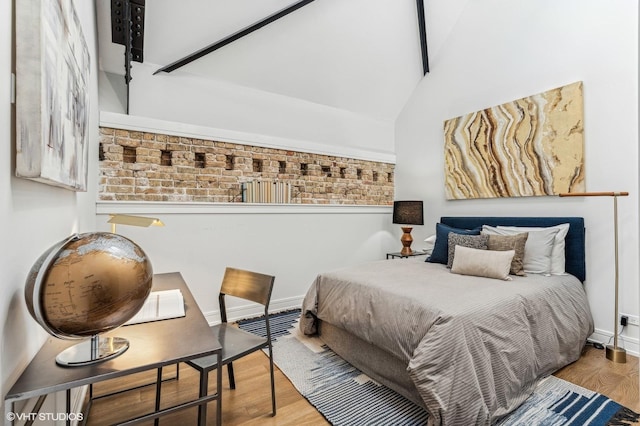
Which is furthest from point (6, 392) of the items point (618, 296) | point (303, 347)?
point (618, 296)

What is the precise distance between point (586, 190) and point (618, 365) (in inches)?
55.2

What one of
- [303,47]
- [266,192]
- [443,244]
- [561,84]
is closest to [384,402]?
[443,244]

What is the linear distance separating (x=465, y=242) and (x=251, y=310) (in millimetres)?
2260

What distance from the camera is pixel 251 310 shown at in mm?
3363

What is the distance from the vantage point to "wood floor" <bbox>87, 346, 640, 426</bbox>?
1771 millimetres

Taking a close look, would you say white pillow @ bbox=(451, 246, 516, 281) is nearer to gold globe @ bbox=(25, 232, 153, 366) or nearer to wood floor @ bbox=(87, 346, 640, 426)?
wood floor @ bbox=(87, 346, 640, 426)

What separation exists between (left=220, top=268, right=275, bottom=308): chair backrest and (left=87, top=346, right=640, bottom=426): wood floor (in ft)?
2.03

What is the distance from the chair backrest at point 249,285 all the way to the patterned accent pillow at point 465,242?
1870mm

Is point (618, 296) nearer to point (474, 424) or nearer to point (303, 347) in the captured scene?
point (474, 424)

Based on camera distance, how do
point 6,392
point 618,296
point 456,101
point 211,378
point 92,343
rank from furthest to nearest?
point 456,101 < point 618,296 < point 211,378 < point 92,343 < point 6,392

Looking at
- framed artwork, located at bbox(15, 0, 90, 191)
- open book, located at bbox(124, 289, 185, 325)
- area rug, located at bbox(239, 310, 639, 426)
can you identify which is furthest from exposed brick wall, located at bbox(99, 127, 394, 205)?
area rug, located at bbox(239, 310, 639, 426)

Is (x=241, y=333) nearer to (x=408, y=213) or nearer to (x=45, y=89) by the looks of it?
(x=45, y=89)

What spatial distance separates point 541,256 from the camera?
2.69m

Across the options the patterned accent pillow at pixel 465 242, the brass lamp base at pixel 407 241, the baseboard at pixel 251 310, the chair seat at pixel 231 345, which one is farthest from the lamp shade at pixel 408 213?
the chair seat at pixel 231 345
